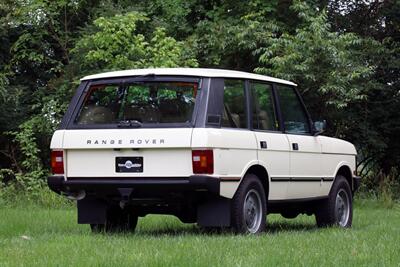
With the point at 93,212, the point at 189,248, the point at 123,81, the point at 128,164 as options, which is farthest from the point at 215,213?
the point at 123,81

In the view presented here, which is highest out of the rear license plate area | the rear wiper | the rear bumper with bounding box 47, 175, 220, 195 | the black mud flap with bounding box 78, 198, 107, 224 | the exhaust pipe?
the rear wiper

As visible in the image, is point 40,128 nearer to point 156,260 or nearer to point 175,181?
point 175,181

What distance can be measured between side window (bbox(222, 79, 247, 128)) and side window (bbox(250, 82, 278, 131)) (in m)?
0.24

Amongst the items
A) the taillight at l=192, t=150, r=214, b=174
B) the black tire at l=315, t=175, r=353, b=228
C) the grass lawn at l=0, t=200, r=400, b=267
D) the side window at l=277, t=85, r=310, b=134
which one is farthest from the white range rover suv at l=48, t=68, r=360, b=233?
the black tire at l=315, t=175, r=353, b=228

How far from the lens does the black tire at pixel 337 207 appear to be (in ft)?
35.3

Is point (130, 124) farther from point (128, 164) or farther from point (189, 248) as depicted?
point (189, 248)

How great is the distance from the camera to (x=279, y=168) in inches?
374

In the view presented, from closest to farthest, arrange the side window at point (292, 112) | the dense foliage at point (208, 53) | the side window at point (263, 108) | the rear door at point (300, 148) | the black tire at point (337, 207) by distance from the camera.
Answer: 1. the side window at point (263, 108)
2. the rear door at point (300, 148)
3. the side window at point (292, 112)
4. the black tire at point (337, 207)
5. the dense foliage at point (208, 53)

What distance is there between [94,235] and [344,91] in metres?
9.87

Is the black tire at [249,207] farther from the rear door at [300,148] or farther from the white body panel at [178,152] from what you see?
the rear door at [300,148]

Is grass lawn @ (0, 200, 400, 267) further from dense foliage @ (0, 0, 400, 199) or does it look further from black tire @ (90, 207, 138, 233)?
dense foliage @ (0, 0, 400, 199)

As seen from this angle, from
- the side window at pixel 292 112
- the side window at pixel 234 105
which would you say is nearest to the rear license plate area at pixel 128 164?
the side window at pixel 234 105

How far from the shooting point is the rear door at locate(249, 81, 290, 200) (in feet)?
30.3

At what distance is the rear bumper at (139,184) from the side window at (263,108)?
1.37 m
